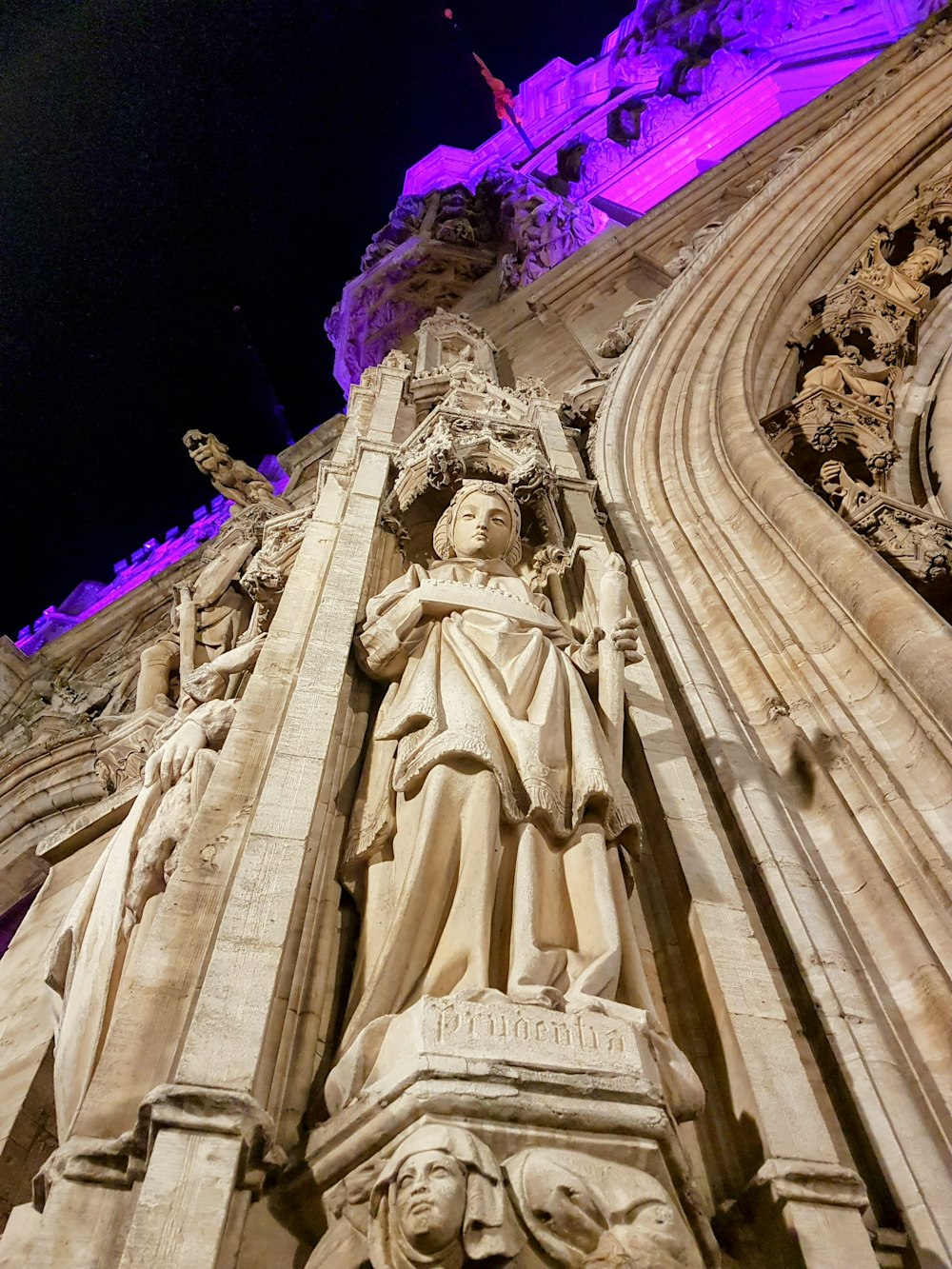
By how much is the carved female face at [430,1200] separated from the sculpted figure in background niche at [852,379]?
21.3 feet

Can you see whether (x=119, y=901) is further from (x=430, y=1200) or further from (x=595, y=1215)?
(x=595, y=1215)

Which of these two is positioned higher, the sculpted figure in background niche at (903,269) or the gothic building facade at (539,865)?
the sculpted figure in background niche at (903,269)

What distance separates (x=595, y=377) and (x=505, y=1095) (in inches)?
288

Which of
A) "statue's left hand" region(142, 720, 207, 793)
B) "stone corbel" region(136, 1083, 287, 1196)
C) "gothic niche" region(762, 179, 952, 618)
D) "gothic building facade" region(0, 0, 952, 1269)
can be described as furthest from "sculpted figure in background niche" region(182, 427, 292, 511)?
"stone corbel" region(136, 1083, 287, 1196)

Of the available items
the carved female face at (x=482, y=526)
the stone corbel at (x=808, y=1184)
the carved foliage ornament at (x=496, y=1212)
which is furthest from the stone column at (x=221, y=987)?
the stone corbel at (x=808, y=1184)

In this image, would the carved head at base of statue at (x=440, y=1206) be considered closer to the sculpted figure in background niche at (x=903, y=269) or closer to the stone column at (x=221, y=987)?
the stone column at (x=221, y=987)

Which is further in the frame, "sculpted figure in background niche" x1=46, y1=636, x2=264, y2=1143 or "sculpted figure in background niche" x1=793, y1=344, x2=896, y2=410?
"sculpted figure in background niche" x1=793, y1=344, x2=896, y2=410

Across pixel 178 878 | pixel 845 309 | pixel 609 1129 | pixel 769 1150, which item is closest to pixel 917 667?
Answer: pixel 769 1150

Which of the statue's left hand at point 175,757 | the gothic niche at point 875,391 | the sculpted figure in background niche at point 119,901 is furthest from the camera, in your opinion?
the gothic niche at point 875,391

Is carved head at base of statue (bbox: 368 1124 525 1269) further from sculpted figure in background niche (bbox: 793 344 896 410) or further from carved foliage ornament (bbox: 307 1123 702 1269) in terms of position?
sculpted figure in background niche (bbox: 793 344 896 410)

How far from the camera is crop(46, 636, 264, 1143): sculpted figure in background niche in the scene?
2.96 meters

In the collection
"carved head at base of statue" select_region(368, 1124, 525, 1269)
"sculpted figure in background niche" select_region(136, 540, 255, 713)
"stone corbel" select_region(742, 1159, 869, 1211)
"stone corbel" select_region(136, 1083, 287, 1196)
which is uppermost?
"sculpted figure in background niche" select_region(136, 540, 255, 713)

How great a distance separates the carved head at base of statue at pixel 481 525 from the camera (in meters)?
4.32

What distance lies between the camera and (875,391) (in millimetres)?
6984
